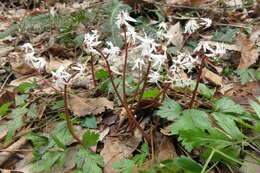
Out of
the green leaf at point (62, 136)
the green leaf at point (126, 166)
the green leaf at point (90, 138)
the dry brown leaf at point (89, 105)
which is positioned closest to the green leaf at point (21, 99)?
the dry brown leaf at point (89, 105)

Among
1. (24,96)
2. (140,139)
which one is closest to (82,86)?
(24,96)

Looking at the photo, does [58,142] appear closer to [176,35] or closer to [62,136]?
[62,136]

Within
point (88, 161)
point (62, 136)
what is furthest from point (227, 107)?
point (62, 136)

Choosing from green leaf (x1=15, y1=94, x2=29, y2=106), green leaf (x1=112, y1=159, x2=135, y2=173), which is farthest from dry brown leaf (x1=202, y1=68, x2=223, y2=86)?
green leaf (x1=15, y1=94, x2=29, y2=106)

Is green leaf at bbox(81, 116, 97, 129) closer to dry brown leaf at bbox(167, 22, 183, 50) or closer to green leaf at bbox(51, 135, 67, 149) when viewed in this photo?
green leaf at bbox(51, 135, 67, 149)

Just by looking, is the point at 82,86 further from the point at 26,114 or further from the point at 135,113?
the point at 135,113
